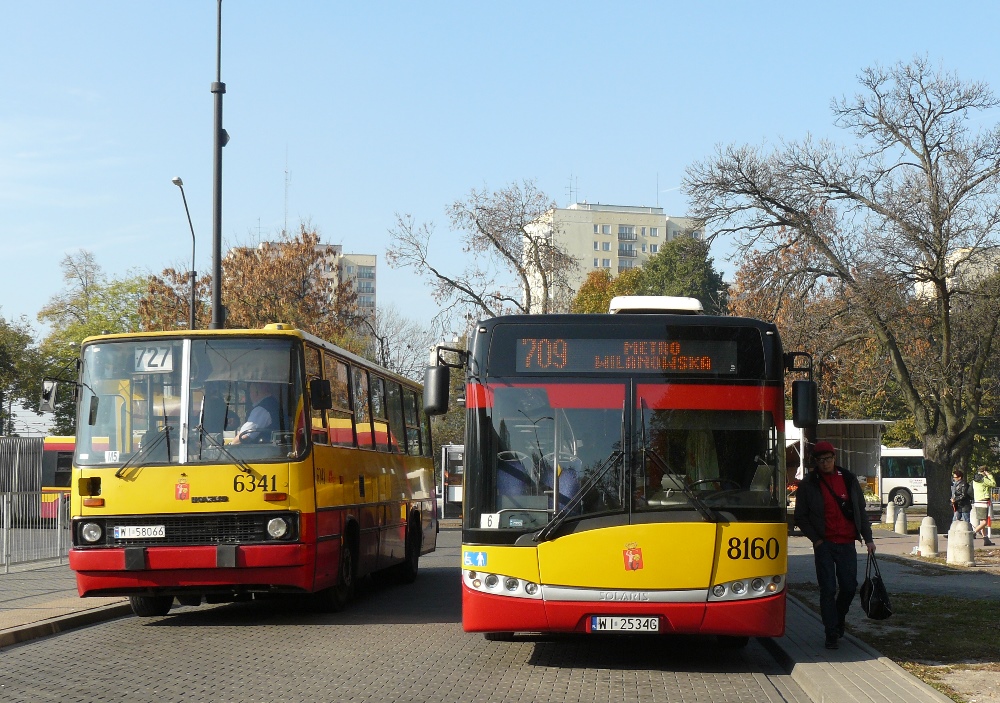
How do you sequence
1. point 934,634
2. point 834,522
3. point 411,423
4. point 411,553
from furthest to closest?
point 411,423
point 411,553
point 934,634
point 834,522

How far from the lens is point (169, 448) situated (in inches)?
516

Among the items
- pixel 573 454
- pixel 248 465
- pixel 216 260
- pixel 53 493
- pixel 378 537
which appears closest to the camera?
pixel 573 454

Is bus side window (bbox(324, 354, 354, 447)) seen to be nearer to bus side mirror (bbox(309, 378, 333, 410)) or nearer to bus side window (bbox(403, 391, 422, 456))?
bus side mirror (bbox(309, 378, 333, 410))

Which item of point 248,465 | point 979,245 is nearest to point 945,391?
point 979,245

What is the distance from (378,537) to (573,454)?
289 inches

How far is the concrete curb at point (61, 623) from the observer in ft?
39.4

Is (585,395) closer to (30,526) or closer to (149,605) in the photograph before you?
(149,605)

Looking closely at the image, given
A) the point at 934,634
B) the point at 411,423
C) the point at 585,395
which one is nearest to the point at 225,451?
the point at 585,395

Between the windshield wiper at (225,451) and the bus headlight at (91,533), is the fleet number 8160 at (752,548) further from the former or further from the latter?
the bus headlight at (91,533)

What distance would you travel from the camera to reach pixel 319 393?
13.6 metres

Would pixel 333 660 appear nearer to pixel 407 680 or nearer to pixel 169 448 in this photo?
pixel 407 680

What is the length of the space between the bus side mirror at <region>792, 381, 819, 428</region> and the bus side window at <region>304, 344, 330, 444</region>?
16.7 feet

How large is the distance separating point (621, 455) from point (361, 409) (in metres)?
6.82

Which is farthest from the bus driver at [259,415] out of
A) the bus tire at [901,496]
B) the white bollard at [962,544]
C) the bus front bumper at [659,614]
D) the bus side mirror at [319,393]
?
the bus tire at [901,496]
